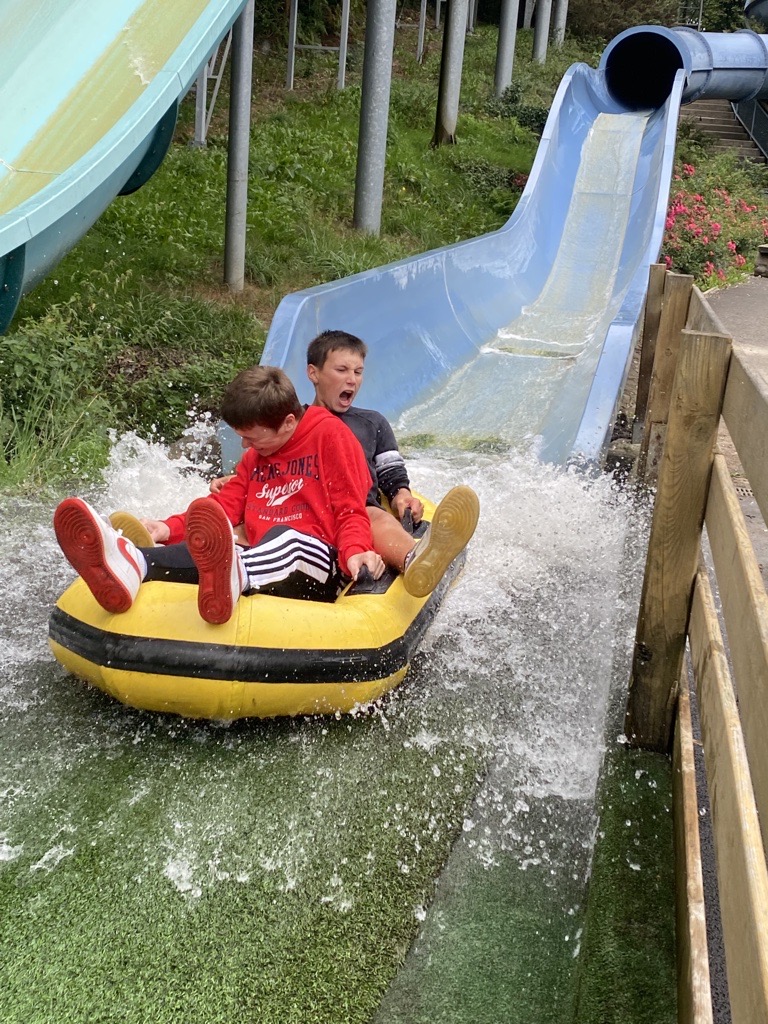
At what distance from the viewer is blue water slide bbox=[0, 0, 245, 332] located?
350 cm

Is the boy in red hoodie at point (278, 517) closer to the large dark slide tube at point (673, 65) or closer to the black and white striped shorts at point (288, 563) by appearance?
the black and white striped shorts at point (288, 563)

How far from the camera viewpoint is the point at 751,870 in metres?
1.34

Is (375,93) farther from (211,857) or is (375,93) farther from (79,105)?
(211,857)

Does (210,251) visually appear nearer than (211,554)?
No

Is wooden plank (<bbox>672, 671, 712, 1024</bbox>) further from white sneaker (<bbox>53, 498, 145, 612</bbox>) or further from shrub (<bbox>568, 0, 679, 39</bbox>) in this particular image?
shrub (<bbox>568, 0, 679, 39</bbox>)

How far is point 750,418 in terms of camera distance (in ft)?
6.11

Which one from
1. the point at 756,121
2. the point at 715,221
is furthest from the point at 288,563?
the point at 756,121

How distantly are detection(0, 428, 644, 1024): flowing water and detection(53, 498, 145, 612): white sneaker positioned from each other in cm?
38

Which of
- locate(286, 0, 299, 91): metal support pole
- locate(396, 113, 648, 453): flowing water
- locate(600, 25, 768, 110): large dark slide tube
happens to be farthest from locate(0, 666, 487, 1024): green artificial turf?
locate(600, 25, 768, 110): large dark slide tube

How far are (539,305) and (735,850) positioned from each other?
23.5 ft

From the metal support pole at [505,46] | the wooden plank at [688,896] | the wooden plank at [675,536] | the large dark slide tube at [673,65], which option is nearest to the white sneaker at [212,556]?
the wooden plank at [675,536]

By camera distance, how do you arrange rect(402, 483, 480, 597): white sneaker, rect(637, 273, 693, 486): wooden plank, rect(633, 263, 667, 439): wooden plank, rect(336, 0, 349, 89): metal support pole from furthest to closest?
rect(336, 0, 349, 89): metal support pole < rect(633, 263, 667, 439): wooden plank < rect(637, 273, 693, 486): wooden plank < rect(402, 483, 480, 597): white sneaker

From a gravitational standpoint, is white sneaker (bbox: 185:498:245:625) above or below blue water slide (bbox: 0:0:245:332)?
below

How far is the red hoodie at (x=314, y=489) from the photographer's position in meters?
2.91
